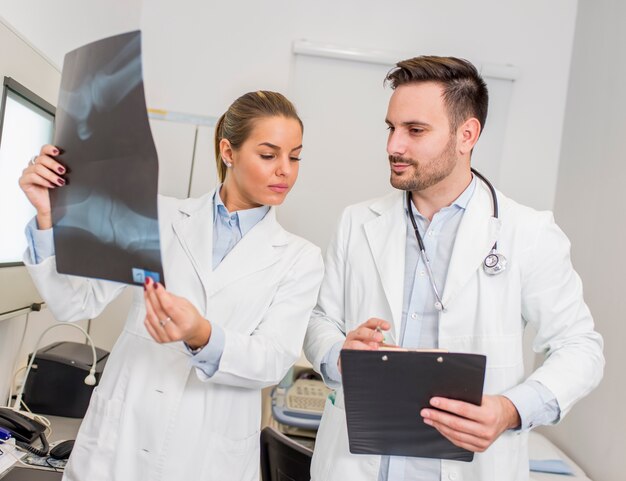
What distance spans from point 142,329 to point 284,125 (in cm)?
52

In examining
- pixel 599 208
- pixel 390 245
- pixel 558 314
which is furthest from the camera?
pixel 599 208

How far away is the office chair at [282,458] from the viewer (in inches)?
61.6

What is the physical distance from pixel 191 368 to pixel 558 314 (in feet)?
2.50

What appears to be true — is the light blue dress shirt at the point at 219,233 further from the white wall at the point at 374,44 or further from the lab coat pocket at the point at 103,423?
the white wall at the point at 374,44

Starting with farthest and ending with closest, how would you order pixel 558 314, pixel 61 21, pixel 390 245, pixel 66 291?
pixel 61 21 → pixel 390 245 → pixel 558 314 → pixel 66 291

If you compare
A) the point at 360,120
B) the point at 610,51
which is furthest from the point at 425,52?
the point at 610,51

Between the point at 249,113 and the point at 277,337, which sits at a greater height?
the point at 249,113

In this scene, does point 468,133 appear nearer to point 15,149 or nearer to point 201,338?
point 201,338

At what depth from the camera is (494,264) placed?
4.15 ft

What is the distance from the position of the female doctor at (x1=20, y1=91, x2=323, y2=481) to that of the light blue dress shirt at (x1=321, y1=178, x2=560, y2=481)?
7.2 inches

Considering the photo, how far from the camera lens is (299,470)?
159 cm

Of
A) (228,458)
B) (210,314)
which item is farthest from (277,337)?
(228,458)

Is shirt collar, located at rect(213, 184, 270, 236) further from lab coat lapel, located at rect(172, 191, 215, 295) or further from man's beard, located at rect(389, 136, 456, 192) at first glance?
man's beard, located at rect(389, 136, 456, 192)

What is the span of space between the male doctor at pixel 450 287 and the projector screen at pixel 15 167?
2.78 feet
